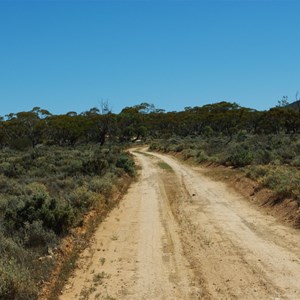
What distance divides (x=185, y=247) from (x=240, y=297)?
124 inches

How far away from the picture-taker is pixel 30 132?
230 feet

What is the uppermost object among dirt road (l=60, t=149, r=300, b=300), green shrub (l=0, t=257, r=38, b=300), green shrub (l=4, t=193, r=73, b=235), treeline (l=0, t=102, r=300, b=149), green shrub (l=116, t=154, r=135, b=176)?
treeline (l=0, t=102, r=300, b=149)

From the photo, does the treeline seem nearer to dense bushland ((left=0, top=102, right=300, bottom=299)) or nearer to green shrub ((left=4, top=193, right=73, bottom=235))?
dense bushland ((left=0, top=102, right=300, bottom=299))

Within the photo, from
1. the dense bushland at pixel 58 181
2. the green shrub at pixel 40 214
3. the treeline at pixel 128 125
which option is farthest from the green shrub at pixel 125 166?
the treeline at pixel 128 125

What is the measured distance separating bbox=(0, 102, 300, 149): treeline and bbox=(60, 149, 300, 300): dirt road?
155 ft

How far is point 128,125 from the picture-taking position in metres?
86.3

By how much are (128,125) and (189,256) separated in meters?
78.0

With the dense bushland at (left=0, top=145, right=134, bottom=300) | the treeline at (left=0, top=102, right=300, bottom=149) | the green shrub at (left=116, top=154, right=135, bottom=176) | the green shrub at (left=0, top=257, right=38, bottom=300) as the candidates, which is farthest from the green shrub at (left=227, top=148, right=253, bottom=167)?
the treeline at (left=0, top=102, right=300, bottom=149)

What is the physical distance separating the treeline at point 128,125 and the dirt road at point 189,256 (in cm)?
4730

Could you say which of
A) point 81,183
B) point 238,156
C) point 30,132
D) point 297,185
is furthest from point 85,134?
point 297,185

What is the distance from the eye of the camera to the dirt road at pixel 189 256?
6.94 meters

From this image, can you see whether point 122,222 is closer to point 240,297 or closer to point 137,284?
point 137,284

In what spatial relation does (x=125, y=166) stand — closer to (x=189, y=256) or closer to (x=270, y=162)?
(x=270, y=162)

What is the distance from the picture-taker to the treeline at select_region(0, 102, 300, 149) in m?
65.6
